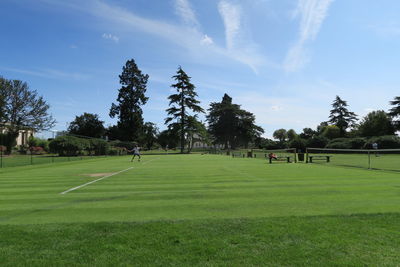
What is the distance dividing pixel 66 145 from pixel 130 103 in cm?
2865

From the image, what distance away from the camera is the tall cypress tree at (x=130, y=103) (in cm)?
7394

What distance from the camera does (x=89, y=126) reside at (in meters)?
94.4

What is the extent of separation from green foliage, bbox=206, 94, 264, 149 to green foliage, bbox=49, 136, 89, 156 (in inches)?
2308

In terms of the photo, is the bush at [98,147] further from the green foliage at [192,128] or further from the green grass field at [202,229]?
the green grass field at [202,229]

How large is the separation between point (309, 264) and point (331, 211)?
10.2 feet

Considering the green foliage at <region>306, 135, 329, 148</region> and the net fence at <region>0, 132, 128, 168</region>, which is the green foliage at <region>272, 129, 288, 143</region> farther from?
the net fence at <region>0, 132, 128, 168</region>

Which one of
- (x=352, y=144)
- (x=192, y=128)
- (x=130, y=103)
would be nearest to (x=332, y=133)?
(x=352, y=144)

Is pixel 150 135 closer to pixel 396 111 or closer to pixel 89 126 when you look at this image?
pixel 89 126

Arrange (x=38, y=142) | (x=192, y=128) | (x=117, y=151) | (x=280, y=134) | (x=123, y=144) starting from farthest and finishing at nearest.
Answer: (x=280, y=134) → (x=192, y=128) → (x=38, y=142) → (x=123, y=144) → (x=117, y=151)

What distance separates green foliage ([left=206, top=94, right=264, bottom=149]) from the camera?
100 metres

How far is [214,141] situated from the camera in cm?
10769

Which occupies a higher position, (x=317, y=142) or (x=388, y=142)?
(x=317, y=142)

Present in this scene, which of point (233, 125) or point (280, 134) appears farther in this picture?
point (280, 134)

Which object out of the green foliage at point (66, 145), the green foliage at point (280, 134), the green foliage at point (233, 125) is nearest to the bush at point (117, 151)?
the green foliage at point (66, 145)
